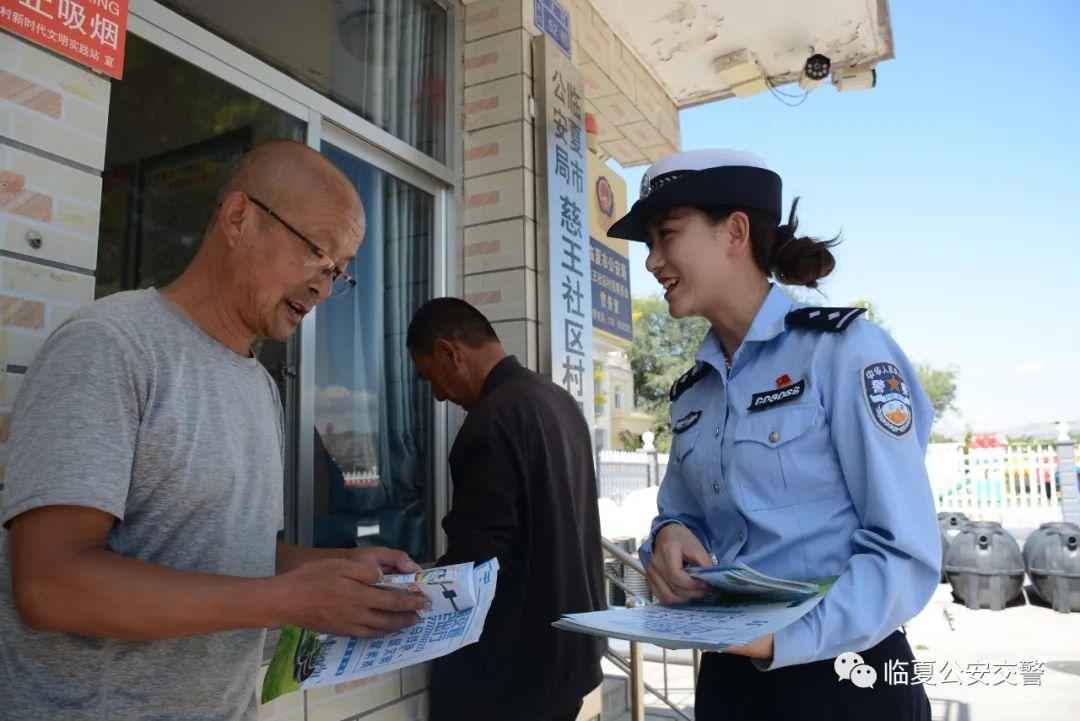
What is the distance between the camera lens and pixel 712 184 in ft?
5.16

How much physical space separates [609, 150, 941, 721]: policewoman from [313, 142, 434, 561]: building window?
139cm

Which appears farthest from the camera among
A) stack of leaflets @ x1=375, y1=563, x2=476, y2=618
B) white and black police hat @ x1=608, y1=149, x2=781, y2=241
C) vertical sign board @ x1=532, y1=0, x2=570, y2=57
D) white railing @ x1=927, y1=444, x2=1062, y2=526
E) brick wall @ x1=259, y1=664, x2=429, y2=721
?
white railing @ x1=927, y1=444, x2=1062, y2=526

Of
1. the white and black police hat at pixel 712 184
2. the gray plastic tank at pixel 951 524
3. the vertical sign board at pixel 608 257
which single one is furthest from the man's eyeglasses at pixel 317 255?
the gray plastic tank at pixel 951 524

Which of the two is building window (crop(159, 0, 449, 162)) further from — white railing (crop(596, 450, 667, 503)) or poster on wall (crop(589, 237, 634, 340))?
white railing (crop(596, 450, 667, 503))

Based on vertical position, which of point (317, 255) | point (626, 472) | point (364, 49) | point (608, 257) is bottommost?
point (626, 472)

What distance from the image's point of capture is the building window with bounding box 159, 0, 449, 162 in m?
2.57

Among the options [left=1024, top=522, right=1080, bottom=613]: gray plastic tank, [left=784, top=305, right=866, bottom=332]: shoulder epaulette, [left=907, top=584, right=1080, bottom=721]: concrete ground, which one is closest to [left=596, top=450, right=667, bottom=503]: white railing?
[left=907, top=584, right=1080, bottom=721]: concrete ground

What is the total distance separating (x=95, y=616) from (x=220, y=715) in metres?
0.33

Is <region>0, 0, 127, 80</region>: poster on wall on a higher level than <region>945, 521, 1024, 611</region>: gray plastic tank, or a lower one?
→ higher

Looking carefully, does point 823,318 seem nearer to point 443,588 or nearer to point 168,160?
point 443,588

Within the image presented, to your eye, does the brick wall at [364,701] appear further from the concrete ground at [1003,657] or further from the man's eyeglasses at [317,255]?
the concrete ground at [1003,657]

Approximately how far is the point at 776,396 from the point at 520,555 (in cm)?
112

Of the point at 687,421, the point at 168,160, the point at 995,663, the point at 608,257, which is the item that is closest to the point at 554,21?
the point at 608,257

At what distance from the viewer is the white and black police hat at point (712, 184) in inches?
61.8
